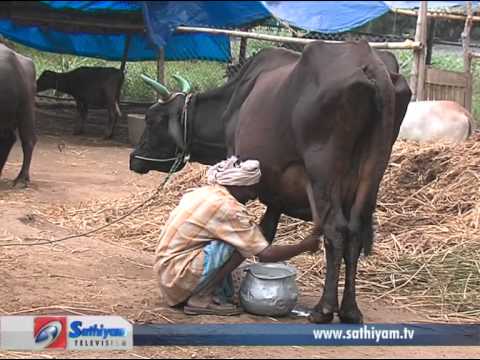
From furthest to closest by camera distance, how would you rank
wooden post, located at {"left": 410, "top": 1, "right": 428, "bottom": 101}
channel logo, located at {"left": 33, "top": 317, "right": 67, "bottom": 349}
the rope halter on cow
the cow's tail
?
1. wooden post, located at {"left": 410, "top": 1, "right": 428, "bottom": 101}
2. the rope halter on cow
3. the cow's tail
4. channel logo, located at {"left": 33, "top": 317, "right": 67, "bottom": 349}

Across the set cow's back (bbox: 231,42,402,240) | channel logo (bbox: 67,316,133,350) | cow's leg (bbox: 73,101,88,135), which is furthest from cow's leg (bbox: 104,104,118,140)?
channel logo (bbox: 67,316,133,350)

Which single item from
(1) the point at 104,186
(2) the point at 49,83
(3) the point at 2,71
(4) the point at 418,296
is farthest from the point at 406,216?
(2) the point at 49,83

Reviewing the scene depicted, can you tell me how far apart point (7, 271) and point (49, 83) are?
10171 mm

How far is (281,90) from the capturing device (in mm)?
5465

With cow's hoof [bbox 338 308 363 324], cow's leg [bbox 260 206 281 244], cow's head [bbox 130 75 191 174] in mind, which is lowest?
cow's hoof [bbox 338 308 363 324]

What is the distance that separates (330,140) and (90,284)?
213 cm

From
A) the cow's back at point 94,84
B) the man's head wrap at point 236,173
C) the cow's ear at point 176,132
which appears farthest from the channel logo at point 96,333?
the cow's back at point 94,84

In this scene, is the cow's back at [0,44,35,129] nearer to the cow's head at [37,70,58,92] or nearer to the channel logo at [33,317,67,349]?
the channel logo at [33,317,67,349]

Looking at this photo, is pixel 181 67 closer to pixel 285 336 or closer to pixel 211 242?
pixel 211 242

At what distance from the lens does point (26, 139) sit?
994 centimetres

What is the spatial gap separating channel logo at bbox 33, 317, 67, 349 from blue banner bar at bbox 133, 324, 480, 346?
1.26 ft

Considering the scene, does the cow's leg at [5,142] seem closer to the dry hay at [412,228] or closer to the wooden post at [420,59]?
the dry hay at [412,228]

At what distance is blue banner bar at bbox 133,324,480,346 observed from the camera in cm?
440

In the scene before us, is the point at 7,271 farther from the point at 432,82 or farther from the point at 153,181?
the point at 432,82
